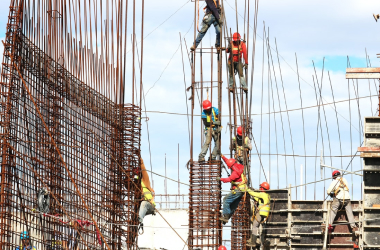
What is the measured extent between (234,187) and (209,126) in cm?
199

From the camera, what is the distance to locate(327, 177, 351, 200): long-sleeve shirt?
2123cm

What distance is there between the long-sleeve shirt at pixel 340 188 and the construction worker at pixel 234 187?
7.86ft

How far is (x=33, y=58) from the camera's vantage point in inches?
729

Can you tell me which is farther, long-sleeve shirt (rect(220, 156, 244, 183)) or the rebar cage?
long-sleeve shirt (rect(220, 156, 244, 183))

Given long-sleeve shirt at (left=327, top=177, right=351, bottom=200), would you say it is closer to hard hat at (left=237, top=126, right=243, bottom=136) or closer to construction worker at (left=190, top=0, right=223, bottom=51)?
hard hat at (left=237, top=126, right=243, bottom=136)

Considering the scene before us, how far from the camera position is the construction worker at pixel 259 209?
2229 cm

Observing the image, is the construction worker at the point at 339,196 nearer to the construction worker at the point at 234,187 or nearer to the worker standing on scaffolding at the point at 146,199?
the construction worker at the point at 234,187

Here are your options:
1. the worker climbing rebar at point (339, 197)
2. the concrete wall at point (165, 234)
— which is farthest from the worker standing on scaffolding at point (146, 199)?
the concrete wall at point (165, 234)

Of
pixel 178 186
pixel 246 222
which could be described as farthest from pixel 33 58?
pixel 178 186

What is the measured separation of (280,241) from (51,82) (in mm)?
8903

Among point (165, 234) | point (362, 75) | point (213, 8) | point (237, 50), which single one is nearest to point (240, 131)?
point (237, 50)

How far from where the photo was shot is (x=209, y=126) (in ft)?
73.5

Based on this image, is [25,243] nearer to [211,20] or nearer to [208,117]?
[208,117]

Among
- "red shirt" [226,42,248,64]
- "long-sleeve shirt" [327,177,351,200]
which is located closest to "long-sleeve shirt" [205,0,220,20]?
"red shirt" [226,42,248,64]
